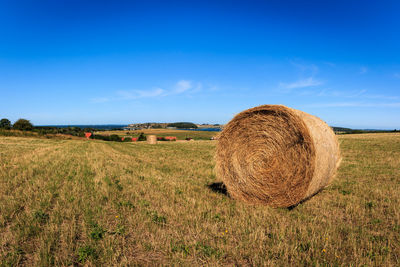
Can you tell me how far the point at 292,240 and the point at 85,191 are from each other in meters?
6.03

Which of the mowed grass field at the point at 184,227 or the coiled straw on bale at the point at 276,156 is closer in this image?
the mowed grass field at the point at 184,227

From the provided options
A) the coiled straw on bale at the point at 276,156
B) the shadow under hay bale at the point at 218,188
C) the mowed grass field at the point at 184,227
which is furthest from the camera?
the shadow under hay bale at the point at 218,188

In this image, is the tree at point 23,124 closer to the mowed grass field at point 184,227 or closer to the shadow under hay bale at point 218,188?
the mowed grass field at point 184,227

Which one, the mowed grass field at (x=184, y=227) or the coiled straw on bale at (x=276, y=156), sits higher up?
the coiled straw on bale at (x=276, y=156)

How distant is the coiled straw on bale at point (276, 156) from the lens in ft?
20.4

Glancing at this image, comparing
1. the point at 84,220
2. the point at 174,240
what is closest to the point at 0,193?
the point at 84,220

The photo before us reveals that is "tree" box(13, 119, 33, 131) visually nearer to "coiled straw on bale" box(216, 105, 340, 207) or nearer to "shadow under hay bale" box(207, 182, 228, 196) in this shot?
"shadow under hay bale" box(207, 182, 228, 196)

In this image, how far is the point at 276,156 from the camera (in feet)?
23.1

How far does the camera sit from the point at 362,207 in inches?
236

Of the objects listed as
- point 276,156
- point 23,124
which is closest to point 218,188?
point 276,156

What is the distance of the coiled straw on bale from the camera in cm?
622

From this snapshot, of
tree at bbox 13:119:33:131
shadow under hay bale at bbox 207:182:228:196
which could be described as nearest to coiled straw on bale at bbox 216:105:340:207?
shadow under hay bale at bbox 207:182:228:196

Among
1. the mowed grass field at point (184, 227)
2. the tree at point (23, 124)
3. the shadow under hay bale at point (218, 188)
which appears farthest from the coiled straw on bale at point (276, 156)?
the tree at point (23, 124)

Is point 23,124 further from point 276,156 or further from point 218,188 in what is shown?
point 276,156
